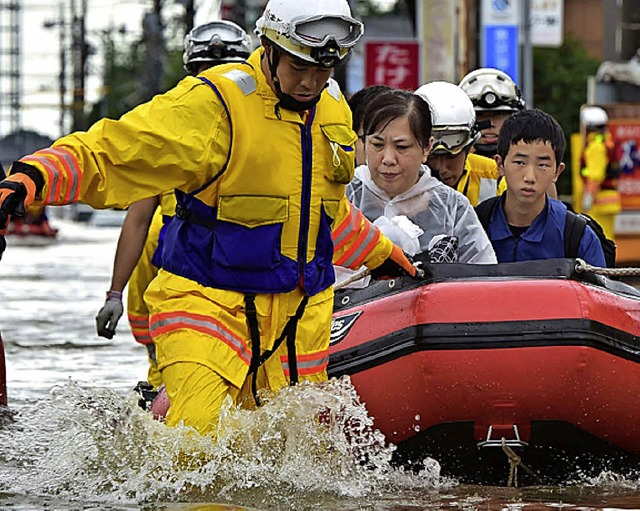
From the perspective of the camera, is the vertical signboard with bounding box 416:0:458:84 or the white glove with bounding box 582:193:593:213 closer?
the white glove with bounding box 582:193:593:213

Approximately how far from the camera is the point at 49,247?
31078mm

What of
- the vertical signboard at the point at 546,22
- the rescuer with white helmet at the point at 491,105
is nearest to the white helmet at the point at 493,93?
the rescuer with white helmet at the point at 491,105

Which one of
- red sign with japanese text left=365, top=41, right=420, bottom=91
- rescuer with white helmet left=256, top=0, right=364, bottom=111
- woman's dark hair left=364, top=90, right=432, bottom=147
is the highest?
red sign with japanese text left=365, top=41, right=420, bottom=91

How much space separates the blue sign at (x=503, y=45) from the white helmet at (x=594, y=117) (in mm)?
2913

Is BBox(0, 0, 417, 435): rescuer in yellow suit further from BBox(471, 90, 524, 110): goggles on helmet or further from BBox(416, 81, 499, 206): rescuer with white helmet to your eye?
BBox(471, 90, 524, 110): goggles on helmet

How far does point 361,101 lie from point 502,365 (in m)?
1.42

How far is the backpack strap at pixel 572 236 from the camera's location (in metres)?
6.68

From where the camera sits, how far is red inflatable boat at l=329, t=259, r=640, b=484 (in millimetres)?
5867

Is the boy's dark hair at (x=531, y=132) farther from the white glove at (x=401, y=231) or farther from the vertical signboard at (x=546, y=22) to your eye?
the vertical signboard at (x=546, y=22)

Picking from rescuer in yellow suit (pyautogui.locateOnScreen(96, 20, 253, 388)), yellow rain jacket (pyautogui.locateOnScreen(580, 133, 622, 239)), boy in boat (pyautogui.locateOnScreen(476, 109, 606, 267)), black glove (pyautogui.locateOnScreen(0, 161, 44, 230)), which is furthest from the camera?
yellow rain jacket (pyautogui.locateOnScreen(580, 133, 622, 239))

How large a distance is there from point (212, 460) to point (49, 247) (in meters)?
26.4

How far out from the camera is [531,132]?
260 inches

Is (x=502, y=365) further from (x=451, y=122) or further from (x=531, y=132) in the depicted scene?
(x=451, y=122)

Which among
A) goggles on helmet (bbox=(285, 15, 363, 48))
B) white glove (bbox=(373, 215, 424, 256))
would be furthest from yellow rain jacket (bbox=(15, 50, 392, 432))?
white glove (bbox=(373, 215, 424, 256))
